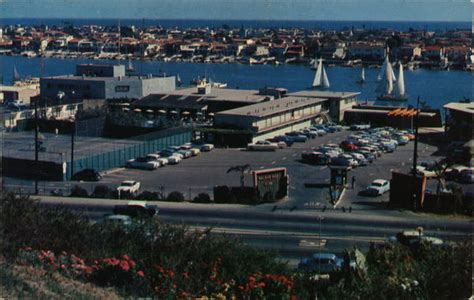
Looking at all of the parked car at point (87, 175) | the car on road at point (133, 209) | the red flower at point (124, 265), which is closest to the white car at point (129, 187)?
the parked car at point (87, 175)

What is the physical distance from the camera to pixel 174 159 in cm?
680

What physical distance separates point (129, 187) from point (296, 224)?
1.85 meters

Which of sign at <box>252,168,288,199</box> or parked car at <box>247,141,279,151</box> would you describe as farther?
parked car at <box>247,141,279,151</box>

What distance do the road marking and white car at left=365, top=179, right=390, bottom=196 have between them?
5.95 feet

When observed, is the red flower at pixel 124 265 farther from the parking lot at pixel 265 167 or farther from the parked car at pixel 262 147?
the parked car at pixel 262 147

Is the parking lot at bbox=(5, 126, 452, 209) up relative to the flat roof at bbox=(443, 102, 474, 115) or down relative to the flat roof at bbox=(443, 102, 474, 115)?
down

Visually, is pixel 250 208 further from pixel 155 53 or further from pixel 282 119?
pixel 155 53

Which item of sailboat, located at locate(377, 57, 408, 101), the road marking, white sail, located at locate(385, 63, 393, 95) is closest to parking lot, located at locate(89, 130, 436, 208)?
the road marking

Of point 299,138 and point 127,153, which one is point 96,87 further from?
point 127,153

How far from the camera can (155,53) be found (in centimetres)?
2881

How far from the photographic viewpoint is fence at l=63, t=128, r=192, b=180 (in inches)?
247

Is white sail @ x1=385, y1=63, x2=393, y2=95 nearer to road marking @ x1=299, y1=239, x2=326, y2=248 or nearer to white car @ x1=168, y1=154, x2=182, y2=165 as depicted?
white car @ x1=168, y1=154, x2=182, y2=165

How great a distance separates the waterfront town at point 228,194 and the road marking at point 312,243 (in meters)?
0.02

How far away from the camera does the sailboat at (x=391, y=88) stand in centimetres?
1460
